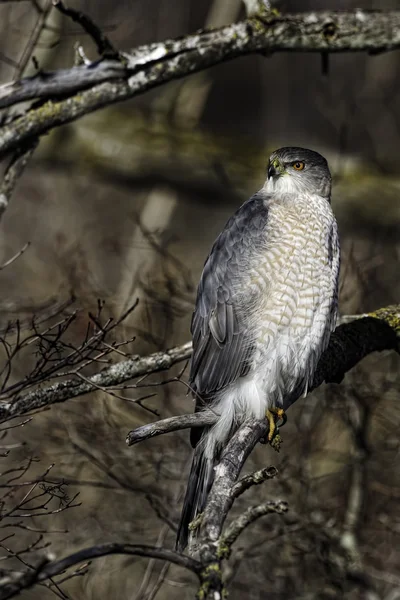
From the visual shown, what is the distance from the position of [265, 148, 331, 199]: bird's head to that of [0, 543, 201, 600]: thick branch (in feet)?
8.40

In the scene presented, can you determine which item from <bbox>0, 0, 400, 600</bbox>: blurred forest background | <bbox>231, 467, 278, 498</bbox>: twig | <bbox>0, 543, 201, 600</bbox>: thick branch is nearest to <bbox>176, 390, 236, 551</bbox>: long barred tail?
<bbox>0, 0, 400, 600</bbox>: blurred forest background

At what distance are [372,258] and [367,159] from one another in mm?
4301

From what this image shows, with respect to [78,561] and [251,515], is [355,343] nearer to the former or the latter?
[251,515]

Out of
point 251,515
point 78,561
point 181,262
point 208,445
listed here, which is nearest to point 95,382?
point 208,445

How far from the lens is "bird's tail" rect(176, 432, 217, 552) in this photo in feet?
12.5

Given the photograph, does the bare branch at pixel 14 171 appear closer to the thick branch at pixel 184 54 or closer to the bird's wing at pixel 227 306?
the thick branch at pixel 184 54

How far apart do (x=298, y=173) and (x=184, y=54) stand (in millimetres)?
891

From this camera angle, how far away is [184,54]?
4.31m

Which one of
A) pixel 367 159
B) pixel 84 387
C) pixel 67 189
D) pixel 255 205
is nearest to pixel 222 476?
pixel 84 387

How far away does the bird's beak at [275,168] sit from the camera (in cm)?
435

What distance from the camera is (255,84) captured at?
13.2 m

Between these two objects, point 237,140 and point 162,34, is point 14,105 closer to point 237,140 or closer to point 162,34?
point 237,140

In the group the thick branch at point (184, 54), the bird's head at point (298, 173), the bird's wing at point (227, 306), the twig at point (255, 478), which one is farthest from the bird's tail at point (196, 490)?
the thick branch at point (184, 54)

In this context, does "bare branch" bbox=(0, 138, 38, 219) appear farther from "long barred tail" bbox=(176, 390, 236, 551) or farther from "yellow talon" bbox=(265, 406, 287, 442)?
"yellow talon" bbox=(265, 406, 287, 442)
